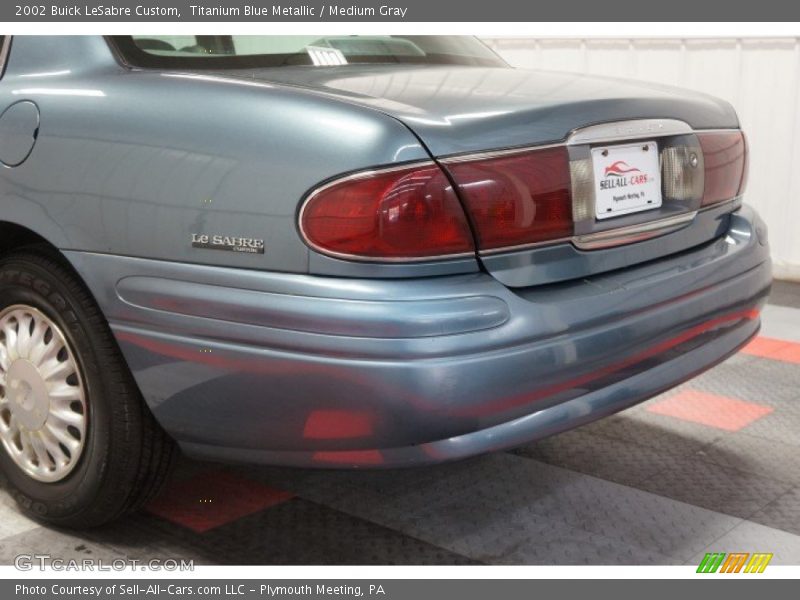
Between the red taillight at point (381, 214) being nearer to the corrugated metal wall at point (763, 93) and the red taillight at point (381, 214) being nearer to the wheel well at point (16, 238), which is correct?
the wheel well at point (16, 238)

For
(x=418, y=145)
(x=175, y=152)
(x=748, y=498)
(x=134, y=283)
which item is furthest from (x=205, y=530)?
(x=748, y=498)

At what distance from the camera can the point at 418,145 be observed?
1.93 metres

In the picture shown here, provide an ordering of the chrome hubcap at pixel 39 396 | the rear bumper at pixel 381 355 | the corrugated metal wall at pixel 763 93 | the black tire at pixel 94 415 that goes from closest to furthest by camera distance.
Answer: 1. the rear bumper at pixel 381 355
2. the black tire at pixel 94 415
3. the chrome hubcap at pixel 39 396
4. the corrugated metal wall at pixel 763 93

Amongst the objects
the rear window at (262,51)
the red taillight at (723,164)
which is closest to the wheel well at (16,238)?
the rear window at (262,51)

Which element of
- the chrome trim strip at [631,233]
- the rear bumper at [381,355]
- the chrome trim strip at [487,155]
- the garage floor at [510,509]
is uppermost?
the chrome trim strip at [487,155]

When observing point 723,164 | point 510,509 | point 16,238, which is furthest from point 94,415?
point 723,164

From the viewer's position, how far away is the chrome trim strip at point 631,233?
7.04ft

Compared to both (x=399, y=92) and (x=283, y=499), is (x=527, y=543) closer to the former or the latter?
(x=283, y=499)

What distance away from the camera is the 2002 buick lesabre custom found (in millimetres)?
1917

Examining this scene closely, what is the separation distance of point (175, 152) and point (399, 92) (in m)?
0.50

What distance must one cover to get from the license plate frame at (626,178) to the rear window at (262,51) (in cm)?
77

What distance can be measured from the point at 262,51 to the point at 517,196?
2.86ft

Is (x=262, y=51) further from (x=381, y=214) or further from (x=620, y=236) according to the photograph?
(x=620, y=236)
